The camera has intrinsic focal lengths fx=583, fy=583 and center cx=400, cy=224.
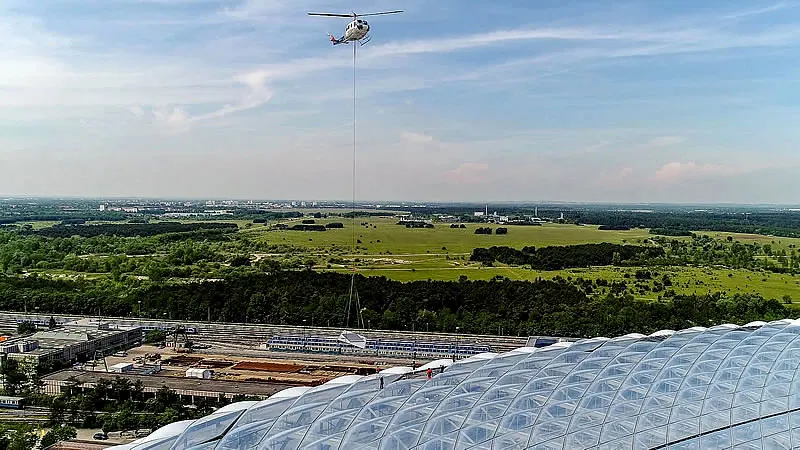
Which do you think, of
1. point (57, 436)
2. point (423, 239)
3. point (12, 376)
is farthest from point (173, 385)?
point (423, 239)

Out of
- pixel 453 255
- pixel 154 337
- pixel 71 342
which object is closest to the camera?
pixel 71 342

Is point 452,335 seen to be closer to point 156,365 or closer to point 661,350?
point 156,365

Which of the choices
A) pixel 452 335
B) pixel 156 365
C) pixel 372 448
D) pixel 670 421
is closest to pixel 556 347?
pixel 670 421

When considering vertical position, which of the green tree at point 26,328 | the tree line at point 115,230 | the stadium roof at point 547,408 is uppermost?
the stadium roof at point 547,408

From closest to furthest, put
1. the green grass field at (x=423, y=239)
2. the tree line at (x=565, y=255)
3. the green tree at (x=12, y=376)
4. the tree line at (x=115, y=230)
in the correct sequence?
the green tree at (x=12, y=376) < the tree line at (x=565, y=255) < the green grass field at (x=423, y=239) < the tree line at (x=115, y=230)

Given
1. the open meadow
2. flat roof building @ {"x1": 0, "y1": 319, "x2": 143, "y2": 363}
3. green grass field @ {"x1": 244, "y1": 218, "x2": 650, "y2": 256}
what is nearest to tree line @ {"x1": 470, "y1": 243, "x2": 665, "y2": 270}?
the open meadow

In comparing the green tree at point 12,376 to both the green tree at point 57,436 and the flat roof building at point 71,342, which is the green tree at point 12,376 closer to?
the flat roof building at point 71,342

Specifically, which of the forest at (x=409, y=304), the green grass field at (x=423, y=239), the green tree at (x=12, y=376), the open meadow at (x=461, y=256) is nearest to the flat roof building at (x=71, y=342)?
the green tree at (x=12, y=376)

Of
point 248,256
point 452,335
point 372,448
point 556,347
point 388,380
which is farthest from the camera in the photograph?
point 248,256

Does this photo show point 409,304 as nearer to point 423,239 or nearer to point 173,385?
point 173,385
